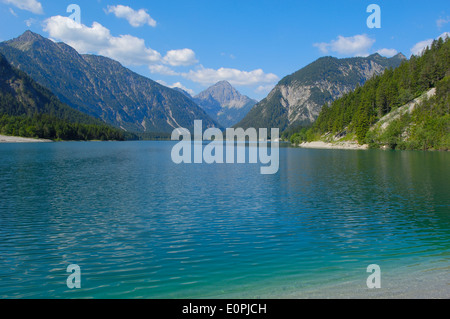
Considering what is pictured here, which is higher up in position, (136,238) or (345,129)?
(345,129)

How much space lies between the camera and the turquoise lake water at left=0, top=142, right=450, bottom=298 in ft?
42.2

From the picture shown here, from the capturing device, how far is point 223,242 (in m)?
A: 18.7

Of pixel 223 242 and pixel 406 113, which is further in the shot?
pixel 406 113

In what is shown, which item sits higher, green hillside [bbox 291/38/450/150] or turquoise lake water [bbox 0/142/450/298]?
green hillside [bbox 291/38/450/150]

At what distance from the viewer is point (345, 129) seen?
170250mm

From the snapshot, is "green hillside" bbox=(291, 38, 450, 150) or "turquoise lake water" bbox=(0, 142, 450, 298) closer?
"turquoise lake water" bbox=(0, 142, 450, 298)

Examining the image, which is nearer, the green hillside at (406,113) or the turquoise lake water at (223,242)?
the turquoise lake water at (223,242)

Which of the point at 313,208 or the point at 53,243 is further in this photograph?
the point at 313,208

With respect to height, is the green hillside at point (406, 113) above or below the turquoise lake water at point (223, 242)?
above

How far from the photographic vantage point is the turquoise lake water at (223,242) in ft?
42.2

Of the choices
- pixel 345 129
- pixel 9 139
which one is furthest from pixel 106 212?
pixel 9 139

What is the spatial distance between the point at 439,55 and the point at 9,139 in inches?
9506

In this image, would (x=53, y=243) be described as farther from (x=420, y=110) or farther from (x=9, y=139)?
(x=9, y=139)

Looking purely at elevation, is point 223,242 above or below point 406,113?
below
